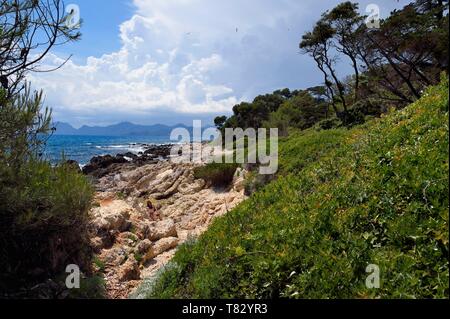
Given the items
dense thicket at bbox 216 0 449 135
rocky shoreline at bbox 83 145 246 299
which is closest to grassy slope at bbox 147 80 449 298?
rocky shoreline at bbox 83 145 246 299

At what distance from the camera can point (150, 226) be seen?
36.2 feet

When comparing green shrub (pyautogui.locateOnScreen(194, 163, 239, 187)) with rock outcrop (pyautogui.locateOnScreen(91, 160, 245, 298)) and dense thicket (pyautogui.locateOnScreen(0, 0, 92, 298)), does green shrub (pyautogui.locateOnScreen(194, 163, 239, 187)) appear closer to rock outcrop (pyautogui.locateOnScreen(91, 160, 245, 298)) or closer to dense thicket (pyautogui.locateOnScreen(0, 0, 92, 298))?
rock outcrop (pyautogui.locateOnScreen(91, 160, 245, 298))

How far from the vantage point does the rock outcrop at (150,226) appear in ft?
26.4

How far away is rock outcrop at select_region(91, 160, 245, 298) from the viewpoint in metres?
8.05

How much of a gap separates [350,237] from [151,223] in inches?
325

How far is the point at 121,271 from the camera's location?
779cm

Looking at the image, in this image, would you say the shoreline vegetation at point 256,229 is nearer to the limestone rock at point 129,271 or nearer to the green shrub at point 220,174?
the limestone rock at point 129,271

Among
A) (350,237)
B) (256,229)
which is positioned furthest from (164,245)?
(350,237)

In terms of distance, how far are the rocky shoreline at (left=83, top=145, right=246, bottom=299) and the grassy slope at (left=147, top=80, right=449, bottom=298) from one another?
6.53 ft

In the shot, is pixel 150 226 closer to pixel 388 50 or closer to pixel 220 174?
pixel 220 174

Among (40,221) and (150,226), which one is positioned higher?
(40,221)

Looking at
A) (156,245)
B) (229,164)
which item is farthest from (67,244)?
(229,164)

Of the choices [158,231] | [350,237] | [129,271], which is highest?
[350,237]

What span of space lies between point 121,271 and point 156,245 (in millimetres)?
1799
